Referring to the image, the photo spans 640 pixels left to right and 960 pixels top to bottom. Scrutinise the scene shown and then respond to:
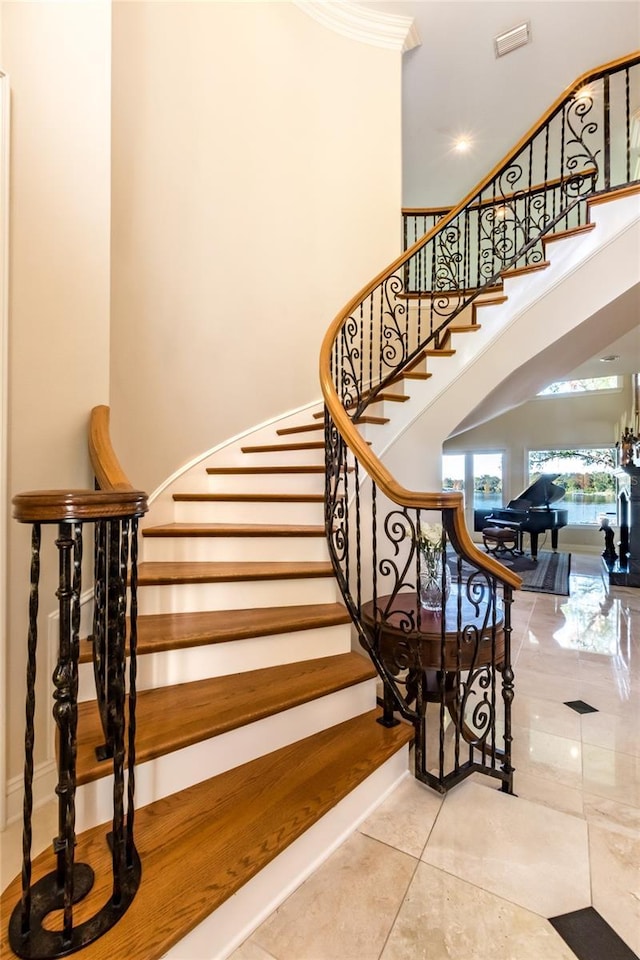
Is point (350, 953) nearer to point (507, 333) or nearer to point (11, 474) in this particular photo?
point (11, 474)

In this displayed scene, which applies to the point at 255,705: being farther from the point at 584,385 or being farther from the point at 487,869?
the point at 584,385

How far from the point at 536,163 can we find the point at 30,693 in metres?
8.26

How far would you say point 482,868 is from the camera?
4.59ft

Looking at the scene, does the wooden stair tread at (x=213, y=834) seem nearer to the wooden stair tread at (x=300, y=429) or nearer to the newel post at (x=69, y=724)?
the newel post at (x=69, y=724)

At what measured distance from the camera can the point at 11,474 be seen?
1.67 metres

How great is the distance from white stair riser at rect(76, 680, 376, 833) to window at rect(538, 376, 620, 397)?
27.2 ft

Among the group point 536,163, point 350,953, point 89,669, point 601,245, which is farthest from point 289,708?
point 536,163

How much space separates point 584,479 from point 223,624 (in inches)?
364

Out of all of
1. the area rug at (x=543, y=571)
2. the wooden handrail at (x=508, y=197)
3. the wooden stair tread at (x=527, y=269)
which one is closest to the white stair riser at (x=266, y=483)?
the wooden stair tread at (x=527, y=269)

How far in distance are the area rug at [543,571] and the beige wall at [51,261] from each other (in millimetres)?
4833

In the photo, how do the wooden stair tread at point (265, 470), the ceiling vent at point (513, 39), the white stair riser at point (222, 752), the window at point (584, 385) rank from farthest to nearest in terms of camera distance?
the window at point (584, 385), the ceiling vent at point (513, 39), the wooden stair tread at point (265, 470), the white stair riser at point (222, 752)

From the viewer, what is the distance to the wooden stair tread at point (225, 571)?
2.06 meters

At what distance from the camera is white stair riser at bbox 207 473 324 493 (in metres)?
2.95

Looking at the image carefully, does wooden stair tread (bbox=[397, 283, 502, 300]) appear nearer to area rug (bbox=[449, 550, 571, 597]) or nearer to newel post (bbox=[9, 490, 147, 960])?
area rug (bbox=[449, 550, 571, 597])
